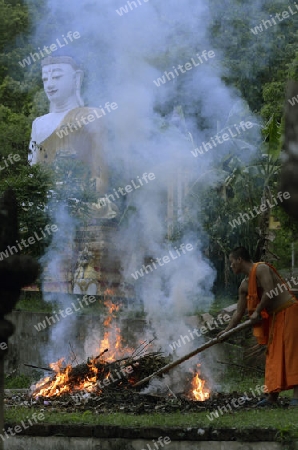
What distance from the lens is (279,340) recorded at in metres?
9.49

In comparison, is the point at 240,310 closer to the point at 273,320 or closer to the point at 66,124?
the point at 273,320

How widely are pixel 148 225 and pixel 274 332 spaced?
268 inches

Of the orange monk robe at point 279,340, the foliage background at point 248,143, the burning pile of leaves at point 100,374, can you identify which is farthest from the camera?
the foliage background at point 248,143

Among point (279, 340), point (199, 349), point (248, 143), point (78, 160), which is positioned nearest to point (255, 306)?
point (279, 340)

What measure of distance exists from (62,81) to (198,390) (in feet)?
47.9

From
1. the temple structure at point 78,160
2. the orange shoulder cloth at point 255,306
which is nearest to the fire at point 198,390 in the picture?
the orange shoulder cloth at point 255,306

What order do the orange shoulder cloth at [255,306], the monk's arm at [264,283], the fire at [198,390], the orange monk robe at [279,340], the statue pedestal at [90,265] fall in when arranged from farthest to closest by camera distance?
the statue pedestal at [90,265], the fire at [198,390], the orange shoulder cloth at [255,306], the monk's arm at [264,283], the orange monk robe at [279,340]

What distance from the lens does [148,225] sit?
16.2 meters

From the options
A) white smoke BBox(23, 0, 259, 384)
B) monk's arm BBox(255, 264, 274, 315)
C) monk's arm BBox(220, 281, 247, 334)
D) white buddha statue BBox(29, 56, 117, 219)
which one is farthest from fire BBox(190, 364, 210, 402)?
white buddha statue BBox(29, 56, 117, 219)

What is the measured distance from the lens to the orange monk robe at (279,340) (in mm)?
9320

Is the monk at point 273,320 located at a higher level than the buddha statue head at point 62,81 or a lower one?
lower

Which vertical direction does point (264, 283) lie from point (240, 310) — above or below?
above

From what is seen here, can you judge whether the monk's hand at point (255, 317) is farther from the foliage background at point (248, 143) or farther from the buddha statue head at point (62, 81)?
the buddha statue head at point (62, 81)

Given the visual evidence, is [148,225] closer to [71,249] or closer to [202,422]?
[71,249]
